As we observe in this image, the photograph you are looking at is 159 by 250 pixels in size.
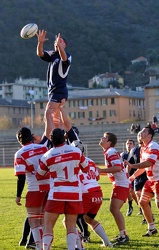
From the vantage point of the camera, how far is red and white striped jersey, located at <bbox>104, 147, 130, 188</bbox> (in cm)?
1195

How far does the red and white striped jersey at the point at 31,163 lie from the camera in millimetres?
10758

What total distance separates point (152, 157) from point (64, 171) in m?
2.92

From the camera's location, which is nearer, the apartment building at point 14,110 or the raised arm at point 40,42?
the raised arm at point 40,42

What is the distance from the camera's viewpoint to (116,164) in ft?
39.1

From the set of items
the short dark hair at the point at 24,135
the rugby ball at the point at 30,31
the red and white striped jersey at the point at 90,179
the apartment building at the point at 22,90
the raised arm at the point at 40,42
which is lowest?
the red and white striped jersey at the point at 90,179

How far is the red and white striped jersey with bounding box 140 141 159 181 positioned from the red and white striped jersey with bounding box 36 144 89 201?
8.86 feet

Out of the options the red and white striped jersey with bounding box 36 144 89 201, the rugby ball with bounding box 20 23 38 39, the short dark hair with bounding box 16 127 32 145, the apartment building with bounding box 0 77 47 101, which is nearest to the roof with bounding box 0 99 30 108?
the apartment building with bounding box 0 77 47 101

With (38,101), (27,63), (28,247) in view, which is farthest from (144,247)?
(27,63)

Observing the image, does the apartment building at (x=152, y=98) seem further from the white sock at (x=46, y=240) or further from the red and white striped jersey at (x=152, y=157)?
the white sock at (x=46, y=240)

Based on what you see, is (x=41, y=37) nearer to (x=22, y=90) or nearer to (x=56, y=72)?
(x=56, y=72)

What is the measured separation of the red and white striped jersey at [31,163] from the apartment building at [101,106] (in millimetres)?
114139

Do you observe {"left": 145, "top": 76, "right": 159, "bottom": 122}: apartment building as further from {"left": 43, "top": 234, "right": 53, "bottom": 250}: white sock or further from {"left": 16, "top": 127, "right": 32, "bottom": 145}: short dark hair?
{"left": 43, "top": 234, "right": 53, "bottom": 250}: white sock

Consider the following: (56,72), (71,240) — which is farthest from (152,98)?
(71,240)

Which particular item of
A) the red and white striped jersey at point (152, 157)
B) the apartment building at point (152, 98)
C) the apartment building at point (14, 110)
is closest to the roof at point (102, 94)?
the apartment building at point (14, 110)
